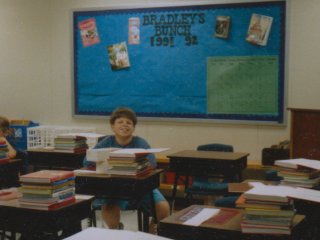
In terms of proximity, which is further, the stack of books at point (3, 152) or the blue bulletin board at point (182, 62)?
the blue bulletin board at point (182, 62)

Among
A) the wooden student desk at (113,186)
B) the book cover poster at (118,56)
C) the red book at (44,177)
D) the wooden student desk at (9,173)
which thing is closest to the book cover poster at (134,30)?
the book cover poster at (118,56)

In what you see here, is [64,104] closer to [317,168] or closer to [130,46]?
[130,46]

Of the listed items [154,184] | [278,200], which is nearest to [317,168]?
[278,200]

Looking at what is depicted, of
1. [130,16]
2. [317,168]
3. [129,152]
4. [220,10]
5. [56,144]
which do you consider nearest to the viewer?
[317,168]

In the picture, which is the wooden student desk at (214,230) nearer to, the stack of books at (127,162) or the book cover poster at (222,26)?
the stack of books at (127,162)

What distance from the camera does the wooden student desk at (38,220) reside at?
9.58 ft

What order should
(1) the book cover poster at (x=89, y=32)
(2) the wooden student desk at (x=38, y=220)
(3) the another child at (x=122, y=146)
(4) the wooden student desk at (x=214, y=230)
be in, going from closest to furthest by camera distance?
(4) the wooden student desk at (x=214, y=230)
(2) the wooden student desk at (x=38, y=220)
(3) the another child at (x=122, y=146)
(1) the book cover poster at (x=89, y=32)

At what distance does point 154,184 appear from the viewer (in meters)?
4.00

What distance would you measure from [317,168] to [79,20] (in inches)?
176

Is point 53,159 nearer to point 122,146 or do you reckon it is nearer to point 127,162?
point 122,146

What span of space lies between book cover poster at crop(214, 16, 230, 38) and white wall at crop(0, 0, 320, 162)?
0.69ft

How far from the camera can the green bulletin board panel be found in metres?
5.83

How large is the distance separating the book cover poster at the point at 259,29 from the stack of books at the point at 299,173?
113 inches

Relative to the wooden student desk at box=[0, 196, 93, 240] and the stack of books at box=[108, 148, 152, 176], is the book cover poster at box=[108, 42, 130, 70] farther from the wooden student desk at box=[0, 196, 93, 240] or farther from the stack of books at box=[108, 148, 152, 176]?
the wooden student desk at box=[0, 196, 93, 240]
